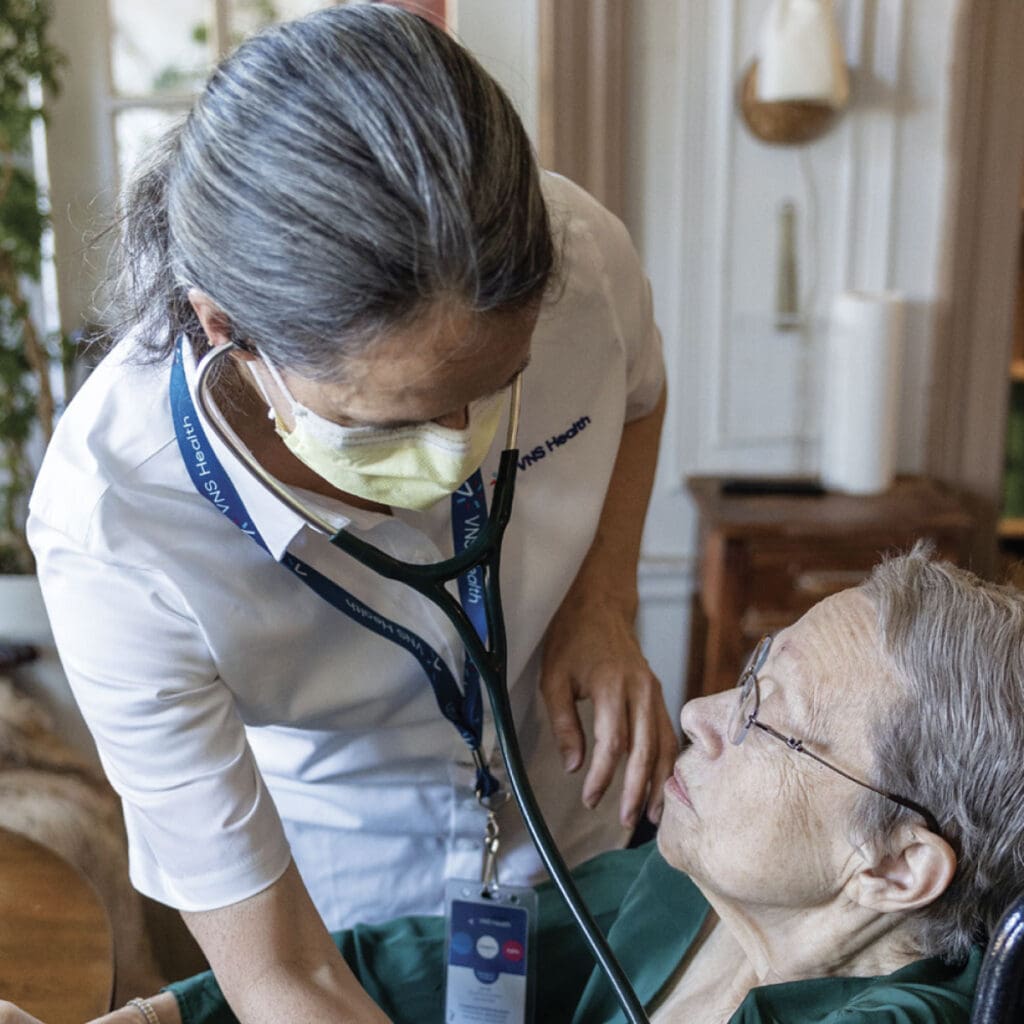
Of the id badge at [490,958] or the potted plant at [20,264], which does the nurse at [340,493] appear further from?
Result: the potted plant at [20,264]

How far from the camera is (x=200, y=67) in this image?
270 cm

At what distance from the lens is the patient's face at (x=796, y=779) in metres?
1.07

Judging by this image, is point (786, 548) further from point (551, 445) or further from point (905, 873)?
point (905, 873)

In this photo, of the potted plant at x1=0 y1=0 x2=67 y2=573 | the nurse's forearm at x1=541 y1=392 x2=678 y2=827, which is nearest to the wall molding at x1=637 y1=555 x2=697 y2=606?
the potted plant at x1=0 y1=0 x2=67 y2=573

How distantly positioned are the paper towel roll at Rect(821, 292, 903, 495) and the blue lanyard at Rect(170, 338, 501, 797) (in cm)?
166

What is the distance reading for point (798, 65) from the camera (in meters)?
2.54

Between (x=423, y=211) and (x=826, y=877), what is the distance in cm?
66

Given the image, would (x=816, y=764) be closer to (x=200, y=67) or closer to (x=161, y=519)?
(x=161, y=519)

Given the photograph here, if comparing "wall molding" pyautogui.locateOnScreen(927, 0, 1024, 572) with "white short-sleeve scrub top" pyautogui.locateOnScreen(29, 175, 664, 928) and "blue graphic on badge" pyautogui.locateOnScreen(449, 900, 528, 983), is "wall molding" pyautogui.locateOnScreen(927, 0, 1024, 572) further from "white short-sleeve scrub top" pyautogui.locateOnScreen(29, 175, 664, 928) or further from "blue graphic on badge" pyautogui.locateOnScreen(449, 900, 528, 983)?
"blue graphic on badge" pyautogui.locateOnScreen(449, 900, 528, 983)

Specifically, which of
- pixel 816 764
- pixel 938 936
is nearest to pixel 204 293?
pixel 816 764

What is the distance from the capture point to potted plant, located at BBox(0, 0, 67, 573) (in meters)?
2.27

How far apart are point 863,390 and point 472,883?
66.4 inches

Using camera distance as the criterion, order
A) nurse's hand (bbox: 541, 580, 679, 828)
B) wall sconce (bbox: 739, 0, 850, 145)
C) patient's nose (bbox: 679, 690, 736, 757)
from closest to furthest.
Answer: patient's nose (bbox: 679, 690, 736, 757) → nurse's hand (bbox: 541, 580, 679, 828) → wall sconce (bbox: 739, 0, 850, 145)

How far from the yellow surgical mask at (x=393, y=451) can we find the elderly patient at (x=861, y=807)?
36 centimetres
